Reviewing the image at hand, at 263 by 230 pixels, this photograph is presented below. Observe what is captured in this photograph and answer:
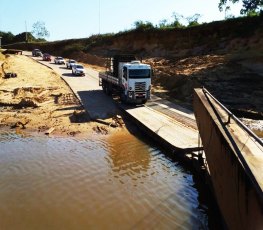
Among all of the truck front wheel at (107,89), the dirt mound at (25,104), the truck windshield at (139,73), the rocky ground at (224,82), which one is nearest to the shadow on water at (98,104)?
the truck front wheel at (107,89)

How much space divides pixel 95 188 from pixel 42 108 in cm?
1592

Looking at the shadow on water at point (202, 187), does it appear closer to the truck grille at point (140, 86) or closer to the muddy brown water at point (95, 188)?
the muddy brown water at point (95, 188)

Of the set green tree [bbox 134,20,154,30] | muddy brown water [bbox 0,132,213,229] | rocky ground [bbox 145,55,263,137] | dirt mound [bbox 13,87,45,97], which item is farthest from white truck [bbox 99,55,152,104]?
green tree [bbox 134,20,154,30]

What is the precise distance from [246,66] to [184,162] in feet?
74.3

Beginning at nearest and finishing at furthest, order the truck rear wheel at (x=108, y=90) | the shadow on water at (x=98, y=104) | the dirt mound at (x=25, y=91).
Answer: the shadow on water at (x=98, y=104) → the truck rear wheel at (x=108, y=90) → the dirt mound at (x=25, y=91)

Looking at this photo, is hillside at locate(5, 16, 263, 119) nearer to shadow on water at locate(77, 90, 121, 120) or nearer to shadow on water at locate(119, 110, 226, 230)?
shadow on water at locate(77, 90, 121, 120)

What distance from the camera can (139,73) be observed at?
27.0m

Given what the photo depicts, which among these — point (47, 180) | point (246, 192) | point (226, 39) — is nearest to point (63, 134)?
point (47, 180)

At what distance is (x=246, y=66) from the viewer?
37219 mm

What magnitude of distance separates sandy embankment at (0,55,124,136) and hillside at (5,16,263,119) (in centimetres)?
897

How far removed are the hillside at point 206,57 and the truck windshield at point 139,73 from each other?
15.7 feet

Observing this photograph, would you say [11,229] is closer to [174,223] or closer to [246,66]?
[174,223]

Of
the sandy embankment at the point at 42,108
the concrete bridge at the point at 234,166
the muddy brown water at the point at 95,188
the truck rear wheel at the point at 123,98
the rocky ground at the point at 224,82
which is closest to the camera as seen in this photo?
the concrete bridge at the point at 234,166

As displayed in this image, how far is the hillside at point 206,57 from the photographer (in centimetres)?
3123
